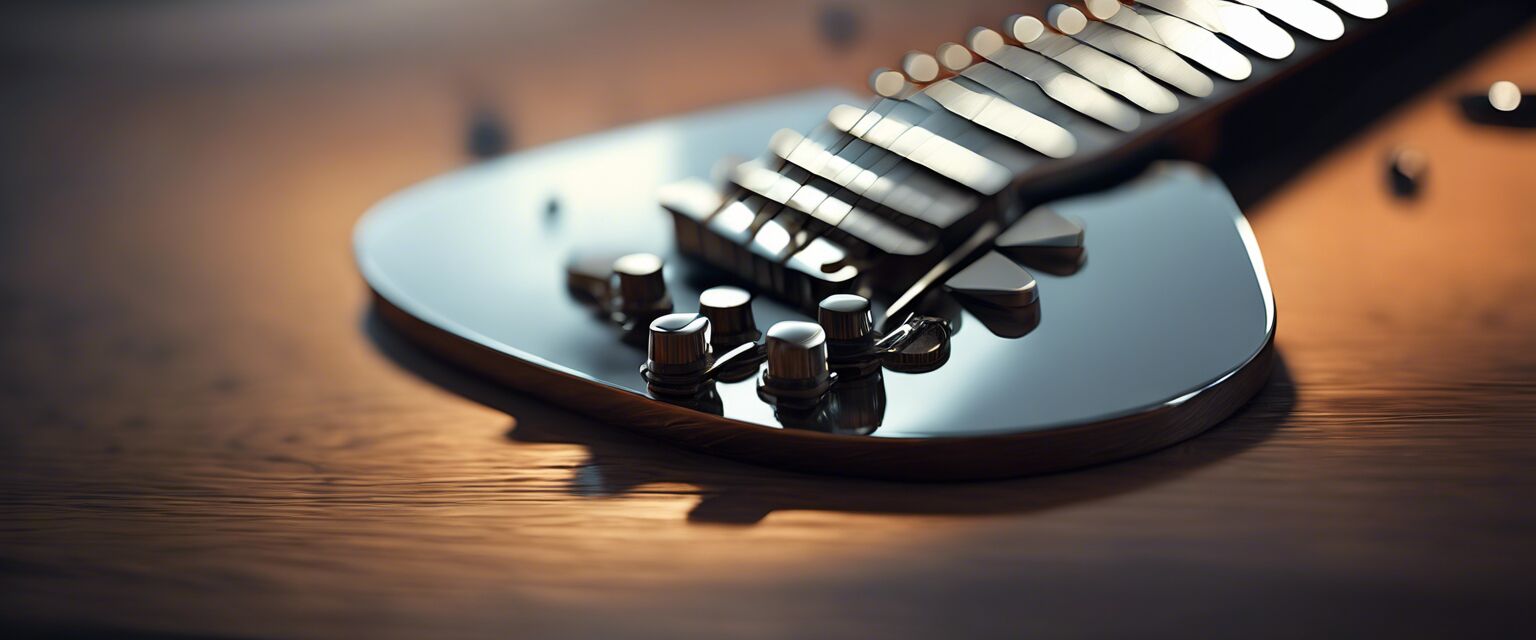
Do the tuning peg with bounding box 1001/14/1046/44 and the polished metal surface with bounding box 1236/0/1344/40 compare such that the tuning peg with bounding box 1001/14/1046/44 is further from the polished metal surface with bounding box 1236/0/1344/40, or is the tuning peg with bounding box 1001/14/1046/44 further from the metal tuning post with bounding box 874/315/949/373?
the metal tuning post with bounding box 874/315/949/373

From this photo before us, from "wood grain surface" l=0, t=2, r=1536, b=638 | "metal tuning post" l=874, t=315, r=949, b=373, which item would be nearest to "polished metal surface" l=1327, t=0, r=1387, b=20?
"wood grain surface" l=0, t=2, r=1536, b=638

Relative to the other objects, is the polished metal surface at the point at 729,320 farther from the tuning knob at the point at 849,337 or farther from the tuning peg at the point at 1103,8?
the tuning peg at the point at 1103,8

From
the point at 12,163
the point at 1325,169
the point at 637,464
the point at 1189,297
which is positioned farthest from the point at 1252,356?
the point at 12,163

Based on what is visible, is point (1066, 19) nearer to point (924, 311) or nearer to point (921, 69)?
point (921, 69)

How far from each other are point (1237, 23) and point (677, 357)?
0.36 meters

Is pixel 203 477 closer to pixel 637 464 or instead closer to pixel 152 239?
pixel 637 464

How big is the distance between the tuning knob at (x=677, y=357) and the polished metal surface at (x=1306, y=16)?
14.5 inches

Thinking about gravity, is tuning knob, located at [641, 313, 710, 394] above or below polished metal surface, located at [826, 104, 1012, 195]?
below

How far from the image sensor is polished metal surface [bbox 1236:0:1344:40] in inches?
23.6

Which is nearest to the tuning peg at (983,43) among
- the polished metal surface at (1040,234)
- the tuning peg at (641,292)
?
the polished metal surface at (1040,234)

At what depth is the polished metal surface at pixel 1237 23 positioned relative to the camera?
1.92 ft

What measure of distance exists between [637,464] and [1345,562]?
237 millimetres

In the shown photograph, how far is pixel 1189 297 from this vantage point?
1.62 ft

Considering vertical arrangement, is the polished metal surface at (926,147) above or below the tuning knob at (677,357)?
above
